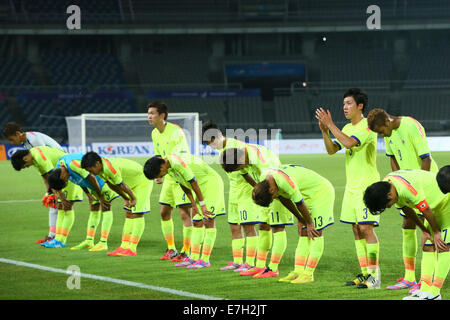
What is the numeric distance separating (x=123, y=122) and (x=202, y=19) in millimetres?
14880

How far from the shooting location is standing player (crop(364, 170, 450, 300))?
622cm

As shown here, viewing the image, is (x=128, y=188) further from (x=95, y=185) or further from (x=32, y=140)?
(x=32, y=140)

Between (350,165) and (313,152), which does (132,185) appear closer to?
(350,165)

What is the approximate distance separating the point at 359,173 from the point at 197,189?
2.15m

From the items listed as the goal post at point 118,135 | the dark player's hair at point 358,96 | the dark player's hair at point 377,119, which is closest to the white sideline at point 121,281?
the dark player's hair at point 377,119

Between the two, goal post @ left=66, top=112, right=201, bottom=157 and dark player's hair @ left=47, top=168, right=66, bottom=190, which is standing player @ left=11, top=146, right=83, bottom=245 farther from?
goal post @ left=66, top=112, right=201, bottom=157

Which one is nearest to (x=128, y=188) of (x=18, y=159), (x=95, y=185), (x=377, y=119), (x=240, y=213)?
(x=95, y=185)

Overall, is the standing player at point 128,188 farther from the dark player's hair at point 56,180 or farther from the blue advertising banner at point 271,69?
the blue advertising banner at point 271,69

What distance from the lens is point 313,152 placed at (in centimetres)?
3762

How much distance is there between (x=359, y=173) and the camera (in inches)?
309

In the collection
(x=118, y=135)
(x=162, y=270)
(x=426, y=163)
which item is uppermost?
(x=118, y=135)

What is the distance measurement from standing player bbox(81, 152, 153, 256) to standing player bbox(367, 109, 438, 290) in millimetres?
4003

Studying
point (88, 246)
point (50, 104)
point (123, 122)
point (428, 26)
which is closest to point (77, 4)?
point (50, 104)

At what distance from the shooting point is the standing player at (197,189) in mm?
8781
